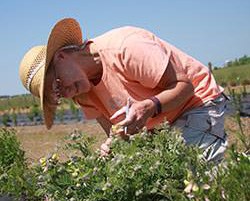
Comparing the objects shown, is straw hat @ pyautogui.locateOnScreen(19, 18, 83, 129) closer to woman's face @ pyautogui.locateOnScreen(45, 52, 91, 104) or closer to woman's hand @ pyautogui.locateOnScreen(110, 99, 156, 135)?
woman's face @ pyautogui.locateOnScreen(45, 52, 91, 104)

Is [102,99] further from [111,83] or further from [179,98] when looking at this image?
[179,98]

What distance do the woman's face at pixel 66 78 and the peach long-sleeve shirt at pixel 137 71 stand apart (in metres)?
0.10

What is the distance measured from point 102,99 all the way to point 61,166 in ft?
2.03

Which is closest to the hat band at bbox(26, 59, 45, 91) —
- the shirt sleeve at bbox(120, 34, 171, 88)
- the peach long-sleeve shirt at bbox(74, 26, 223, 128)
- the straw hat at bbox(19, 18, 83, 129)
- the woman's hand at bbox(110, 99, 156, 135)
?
the straw hat at bbox(19, 18, 83, 129)

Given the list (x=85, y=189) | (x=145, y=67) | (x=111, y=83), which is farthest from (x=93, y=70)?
(x=85, y=189)

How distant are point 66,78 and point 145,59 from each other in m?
0.37

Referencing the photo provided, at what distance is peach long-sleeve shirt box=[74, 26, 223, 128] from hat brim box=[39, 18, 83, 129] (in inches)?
5.8

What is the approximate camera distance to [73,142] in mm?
1901

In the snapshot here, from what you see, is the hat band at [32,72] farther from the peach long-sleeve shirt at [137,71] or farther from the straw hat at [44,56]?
the peach long-sleeve shirt at [137,71]

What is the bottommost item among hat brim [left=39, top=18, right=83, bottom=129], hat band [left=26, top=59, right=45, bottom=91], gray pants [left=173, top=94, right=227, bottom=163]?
gray pants [left=173, top=94, right=227, bottom=163]

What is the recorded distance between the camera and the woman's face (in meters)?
2.12

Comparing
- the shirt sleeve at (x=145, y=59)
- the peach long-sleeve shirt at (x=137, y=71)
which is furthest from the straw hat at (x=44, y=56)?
the shirt sleeve at (x=145, y=59)

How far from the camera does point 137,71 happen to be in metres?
1.98

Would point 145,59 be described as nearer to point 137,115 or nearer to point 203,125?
point 137,115
